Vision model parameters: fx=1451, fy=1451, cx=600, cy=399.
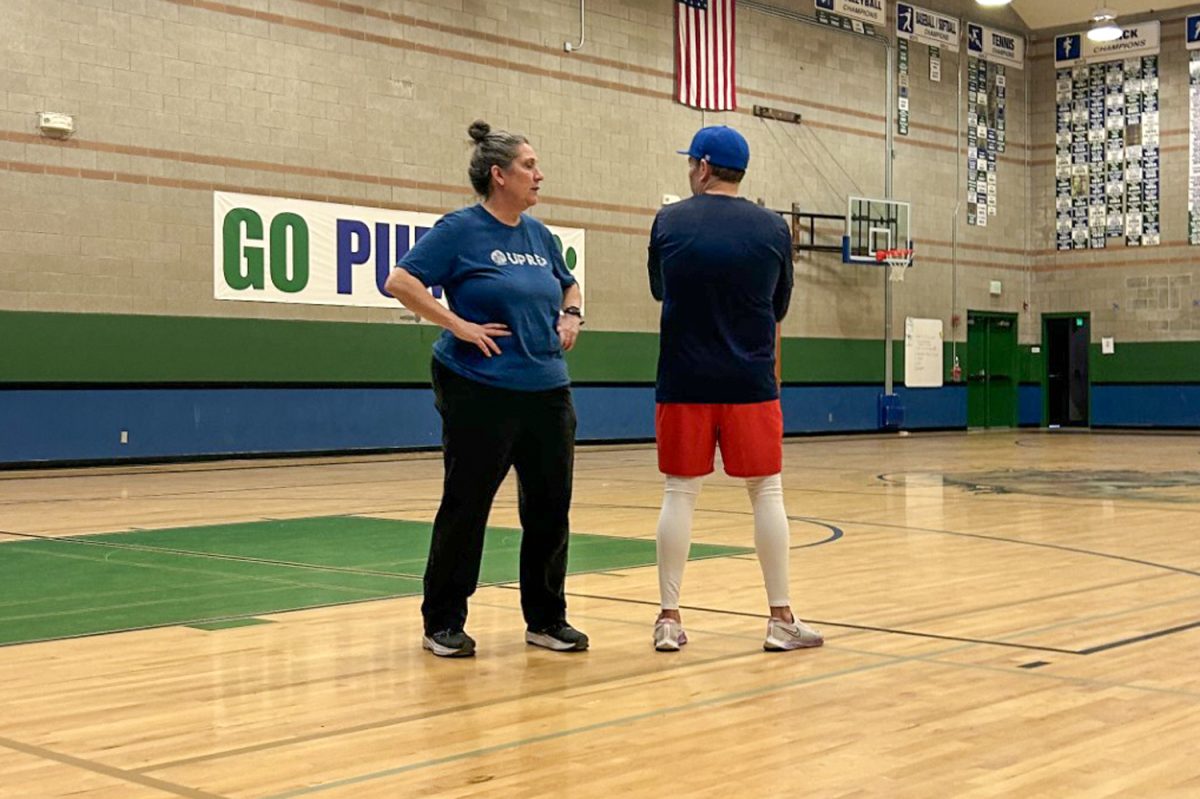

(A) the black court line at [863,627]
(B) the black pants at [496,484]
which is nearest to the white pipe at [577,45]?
(A) the black court line at [863,627]

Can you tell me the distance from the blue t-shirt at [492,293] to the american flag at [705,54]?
673 inches

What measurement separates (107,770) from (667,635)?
200cm

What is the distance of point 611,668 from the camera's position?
4492 mm

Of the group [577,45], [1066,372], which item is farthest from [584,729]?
[1066,372]

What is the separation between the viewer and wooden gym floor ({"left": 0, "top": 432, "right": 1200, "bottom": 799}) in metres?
3.25

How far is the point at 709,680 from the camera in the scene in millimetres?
4289

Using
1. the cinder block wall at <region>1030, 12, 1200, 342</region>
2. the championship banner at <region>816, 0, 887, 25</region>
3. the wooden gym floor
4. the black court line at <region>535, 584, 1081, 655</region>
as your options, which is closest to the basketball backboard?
the championship banner at <region>816, 0, 887, 25</region>

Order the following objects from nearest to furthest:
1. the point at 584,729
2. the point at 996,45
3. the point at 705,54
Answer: the point at 584,729, the point at 705,54, the point at 996,45

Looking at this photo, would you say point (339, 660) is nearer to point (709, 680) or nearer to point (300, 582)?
point (709, 680)

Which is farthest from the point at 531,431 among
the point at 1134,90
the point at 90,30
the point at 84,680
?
the point at 1134,90

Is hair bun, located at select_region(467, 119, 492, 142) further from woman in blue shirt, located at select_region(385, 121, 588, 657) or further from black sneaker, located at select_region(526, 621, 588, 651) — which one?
black sneaker, located at select_region(526, 621, 588, 651)

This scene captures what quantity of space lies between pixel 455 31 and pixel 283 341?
471 cm

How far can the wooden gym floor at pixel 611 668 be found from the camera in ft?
10.7

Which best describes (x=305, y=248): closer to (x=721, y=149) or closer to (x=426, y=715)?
(x=721, y=149)
